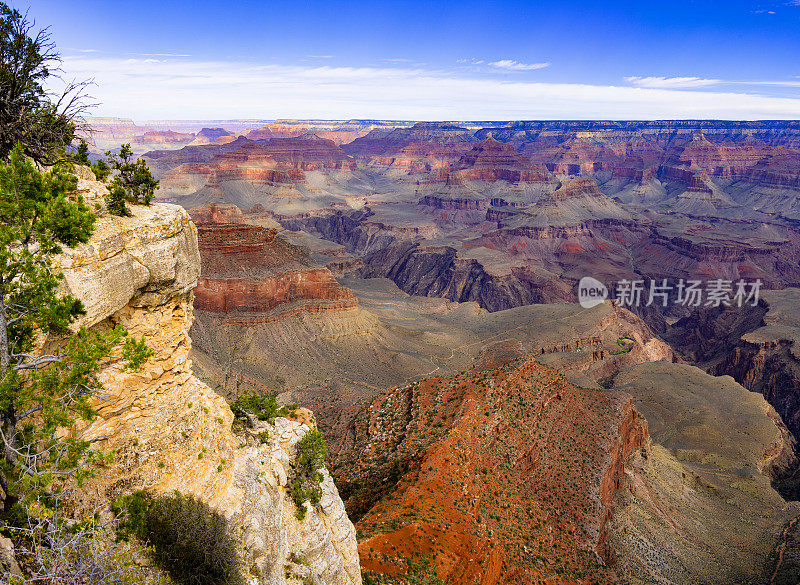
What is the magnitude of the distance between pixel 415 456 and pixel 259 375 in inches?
1764

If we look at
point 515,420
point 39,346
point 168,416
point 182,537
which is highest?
point 39,346

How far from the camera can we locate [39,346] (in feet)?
39.5

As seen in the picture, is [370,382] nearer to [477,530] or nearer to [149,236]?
[477,530]

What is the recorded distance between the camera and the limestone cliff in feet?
43.4

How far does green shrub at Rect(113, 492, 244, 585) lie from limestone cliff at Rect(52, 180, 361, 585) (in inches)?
20.1

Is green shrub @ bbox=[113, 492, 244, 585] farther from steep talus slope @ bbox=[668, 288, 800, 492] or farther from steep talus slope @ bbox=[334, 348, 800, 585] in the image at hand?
steep talus slope @ bbox=[668, 288, 800, 492]

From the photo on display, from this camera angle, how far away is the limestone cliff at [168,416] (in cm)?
1323

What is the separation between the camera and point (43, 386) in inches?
451

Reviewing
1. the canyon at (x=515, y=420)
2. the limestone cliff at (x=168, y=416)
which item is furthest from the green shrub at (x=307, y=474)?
the canyon at (x=515, y=420)

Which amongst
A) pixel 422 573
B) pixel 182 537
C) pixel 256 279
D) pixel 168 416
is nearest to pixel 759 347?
pixel 256 279

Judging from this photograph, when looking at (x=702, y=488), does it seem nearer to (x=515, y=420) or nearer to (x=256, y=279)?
(x=515, y=420)

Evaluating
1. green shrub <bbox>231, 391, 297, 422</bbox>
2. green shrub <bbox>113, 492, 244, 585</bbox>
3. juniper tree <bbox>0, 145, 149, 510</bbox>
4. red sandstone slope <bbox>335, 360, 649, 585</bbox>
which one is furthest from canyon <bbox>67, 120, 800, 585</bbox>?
juniper tree <bbox>0, 145, 149, 510</bbox>

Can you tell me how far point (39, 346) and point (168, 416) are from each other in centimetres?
415

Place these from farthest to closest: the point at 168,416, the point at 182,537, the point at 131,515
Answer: the point at 168,416 → the point at 182,537 → the point at 131,515
